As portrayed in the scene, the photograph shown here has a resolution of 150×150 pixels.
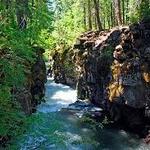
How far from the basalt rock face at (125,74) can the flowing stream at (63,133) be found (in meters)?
1.82

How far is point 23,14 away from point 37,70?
65.4ft

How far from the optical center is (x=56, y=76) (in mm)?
55062

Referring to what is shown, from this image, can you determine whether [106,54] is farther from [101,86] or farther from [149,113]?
[149,113]

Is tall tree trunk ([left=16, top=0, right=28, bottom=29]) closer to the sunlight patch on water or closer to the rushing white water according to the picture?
the rushing white water

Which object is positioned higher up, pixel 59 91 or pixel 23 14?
pixel 23 14

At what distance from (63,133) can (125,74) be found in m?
15.8

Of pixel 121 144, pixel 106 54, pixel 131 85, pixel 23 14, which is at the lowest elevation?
pixel 121 144

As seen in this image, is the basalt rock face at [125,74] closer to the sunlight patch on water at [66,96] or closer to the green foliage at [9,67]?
the sunlight patch on water at [66,96]

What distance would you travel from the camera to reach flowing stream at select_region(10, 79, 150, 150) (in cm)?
1334

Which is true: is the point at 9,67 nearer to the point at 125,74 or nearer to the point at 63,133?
the point at 63,133

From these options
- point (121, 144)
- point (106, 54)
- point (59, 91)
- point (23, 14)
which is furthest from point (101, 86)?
point (23, 14)

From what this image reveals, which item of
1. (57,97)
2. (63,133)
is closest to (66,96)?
(57,97)

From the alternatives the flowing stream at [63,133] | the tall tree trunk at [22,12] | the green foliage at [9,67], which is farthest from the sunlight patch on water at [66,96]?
the green foliage at [9,67]

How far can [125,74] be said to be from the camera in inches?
1150
